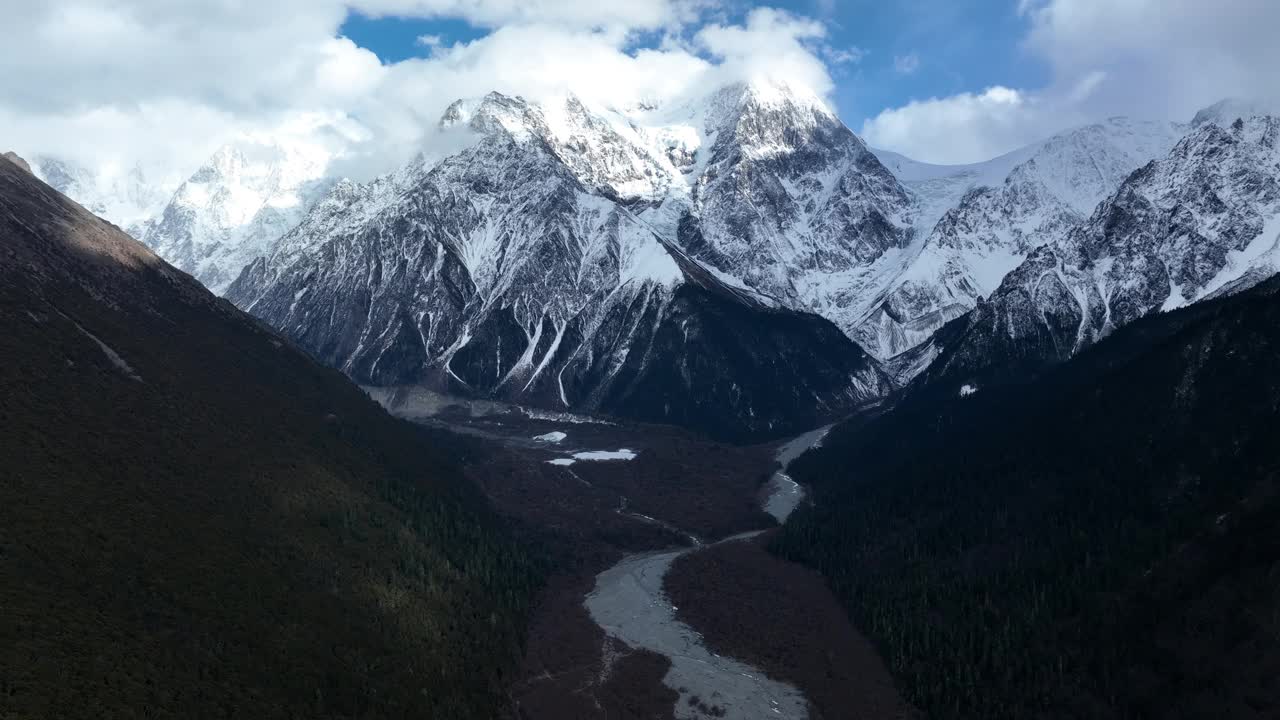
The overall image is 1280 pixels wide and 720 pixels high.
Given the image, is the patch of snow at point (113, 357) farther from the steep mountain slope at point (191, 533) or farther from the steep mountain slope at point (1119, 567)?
the steep mountain slope at point (1119, 567)

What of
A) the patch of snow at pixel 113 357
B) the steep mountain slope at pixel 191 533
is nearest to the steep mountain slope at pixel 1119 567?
the steep mountain slope at pixel 191 533

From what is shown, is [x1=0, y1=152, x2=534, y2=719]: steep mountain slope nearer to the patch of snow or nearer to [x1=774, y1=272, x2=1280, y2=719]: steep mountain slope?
the patch of snow

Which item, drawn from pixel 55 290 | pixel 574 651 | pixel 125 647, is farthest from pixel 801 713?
pixel 55 290

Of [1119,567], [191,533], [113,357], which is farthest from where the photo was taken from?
[113,357]

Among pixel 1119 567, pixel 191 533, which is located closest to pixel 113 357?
pixel 191 533

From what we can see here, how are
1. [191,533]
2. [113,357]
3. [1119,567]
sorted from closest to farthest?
[191,533]
[1119,567]
[113,357]

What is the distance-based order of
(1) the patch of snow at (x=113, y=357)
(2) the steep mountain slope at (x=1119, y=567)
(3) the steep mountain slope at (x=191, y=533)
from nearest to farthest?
(3) the steep mountain slope at (x=191, y=533) → (2) the steep mountain slope at (x=1119, y=567) → (1) the patch of snow at (x=113, y=357)

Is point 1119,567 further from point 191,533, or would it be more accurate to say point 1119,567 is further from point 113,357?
point 113,357
